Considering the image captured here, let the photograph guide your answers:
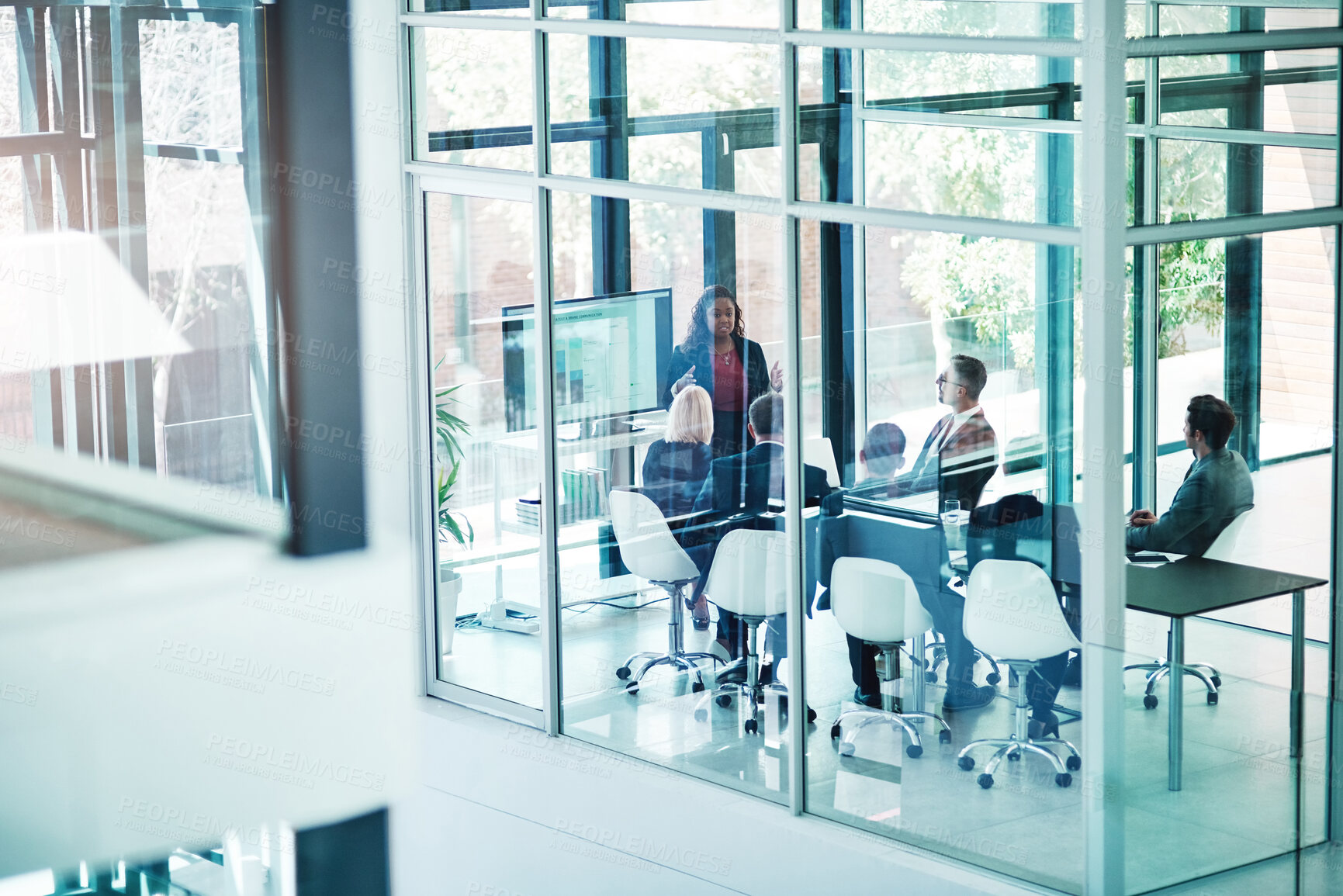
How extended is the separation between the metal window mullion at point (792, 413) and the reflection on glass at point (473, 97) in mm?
1342

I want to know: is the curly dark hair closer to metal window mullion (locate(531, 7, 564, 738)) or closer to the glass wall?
the glass wall

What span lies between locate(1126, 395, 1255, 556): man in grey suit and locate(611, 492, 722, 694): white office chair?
1.80m

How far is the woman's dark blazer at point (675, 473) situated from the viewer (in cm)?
578

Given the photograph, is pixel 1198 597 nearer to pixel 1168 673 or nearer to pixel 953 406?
pixel 1168 673

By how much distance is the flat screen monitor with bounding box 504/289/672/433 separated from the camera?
583cm

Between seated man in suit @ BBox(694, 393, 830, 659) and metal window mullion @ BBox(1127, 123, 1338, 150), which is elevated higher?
metal window mullion @ BBox(1127, 123, 1338, 150)

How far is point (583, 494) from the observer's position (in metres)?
6.24

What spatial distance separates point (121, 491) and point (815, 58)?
14.7 feet

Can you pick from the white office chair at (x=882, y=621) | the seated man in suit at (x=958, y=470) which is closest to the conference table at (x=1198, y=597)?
the seated man in suit at (x=958, y=470)

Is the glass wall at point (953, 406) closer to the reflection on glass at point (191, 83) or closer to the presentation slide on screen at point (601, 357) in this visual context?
the presentation slide on screen at point (601, 357)

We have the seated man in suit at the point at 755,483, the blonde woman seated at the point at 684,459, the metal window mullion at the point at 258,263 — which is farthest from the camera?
the metal window mullion at the point at 258,263

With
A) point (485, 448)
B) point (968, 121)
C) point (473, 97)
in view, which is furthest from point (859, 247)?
point (485, 448)

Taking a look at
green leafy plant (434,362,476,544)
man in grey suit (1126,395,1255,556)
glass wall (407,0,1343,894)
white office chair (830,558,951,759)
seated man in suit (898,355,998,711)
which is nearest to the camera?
glass wall (407,0,1343,894)

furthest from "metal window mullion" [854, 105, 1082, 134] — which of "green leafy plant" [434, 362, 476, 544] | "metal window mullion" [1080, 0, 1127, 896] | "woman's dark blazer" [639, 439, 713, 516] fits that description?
"green leafy plant" [434, 362, 476, 544]
